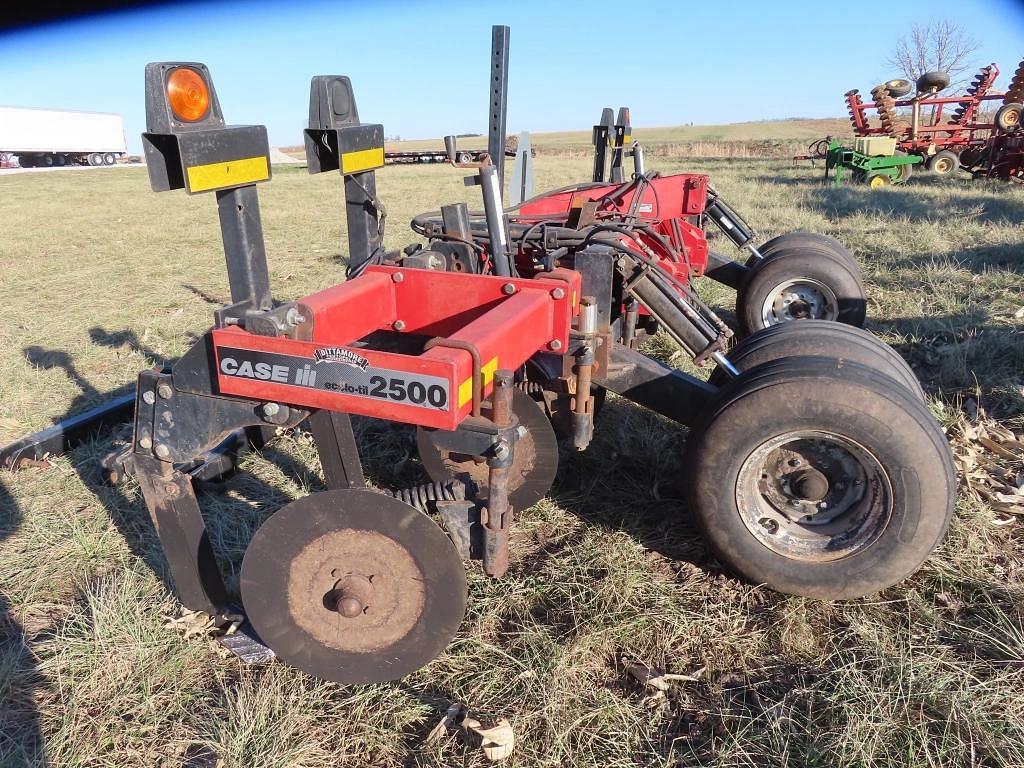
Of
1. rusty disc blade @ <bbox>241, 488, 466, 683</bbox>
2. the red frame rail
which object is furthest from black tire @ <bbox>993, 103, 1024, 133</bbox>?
rusty disc blade @ <bbox>241, 488, 466, 683</bbox>

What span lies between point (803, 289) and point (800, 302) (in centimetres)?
11

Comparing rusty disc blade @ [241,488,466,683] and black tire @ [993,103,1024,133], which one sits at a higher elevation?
black tire @ [993,103,1024,133]

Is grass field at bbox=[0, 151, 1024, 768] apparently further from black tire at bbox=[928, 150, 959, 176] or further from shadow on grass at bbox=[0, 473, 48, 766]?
black tire at bbox=[928, 150, 959, 176]

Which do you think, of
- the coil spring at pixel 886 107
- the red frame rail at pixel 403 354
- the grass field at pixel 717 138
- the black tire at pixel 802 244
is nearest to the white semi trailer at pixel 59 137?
the grass field at pixel 717 138

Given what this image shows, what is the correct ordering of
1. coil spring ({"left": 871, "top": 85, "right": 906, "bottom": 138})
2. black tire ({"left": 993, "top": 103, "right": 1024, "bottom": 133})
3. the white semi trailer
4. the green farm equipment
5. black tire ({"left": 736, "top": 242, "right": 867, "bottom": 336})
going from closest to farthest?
1. black tire ({"left": 736, "top": 242, "right": 867, "bottom": 336})
2. black tire ({"left": 993, "top": 103, "right": 1024, "bottom": 133})
3. the green farm equipment
4. coil spring ({"left": 871, "top": 85, "right": 906, "bottom": 138})
5. the white semi trailer

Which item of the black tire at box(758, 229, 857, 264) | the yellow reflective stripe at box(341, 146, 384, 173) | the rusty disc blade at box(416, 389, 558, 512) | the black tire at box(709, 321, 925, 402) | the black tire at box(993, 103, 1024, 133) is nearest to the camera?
the yellow reflective stripe at box(341, 146, 384, 173)

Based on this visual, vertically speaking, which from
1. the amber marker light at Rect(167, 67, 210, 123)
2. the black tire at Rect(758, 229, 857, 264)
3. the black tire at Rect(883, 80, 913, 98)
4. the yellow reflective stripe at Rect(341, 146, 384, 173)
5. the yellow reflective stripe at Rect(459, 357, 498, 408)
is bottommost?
the black tire at Rect(758, 229, 857, 264)

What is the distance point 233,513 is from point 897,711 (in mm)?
2953

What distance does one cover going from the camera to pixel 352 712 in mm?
2365

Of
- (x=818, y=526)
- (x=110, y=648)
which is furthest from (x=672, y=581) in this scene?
(x=110, y=648)

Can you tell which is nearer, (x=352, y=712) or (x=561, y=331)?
(x=352, y=712)

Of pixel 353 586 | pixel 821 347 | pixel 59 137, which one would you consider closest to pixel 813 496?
pixel 821 347

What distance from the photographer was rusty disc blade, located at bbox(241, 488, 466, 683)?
2256 mm

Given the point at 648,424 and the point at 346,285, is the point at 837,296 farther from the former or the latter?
the point at 346,285
